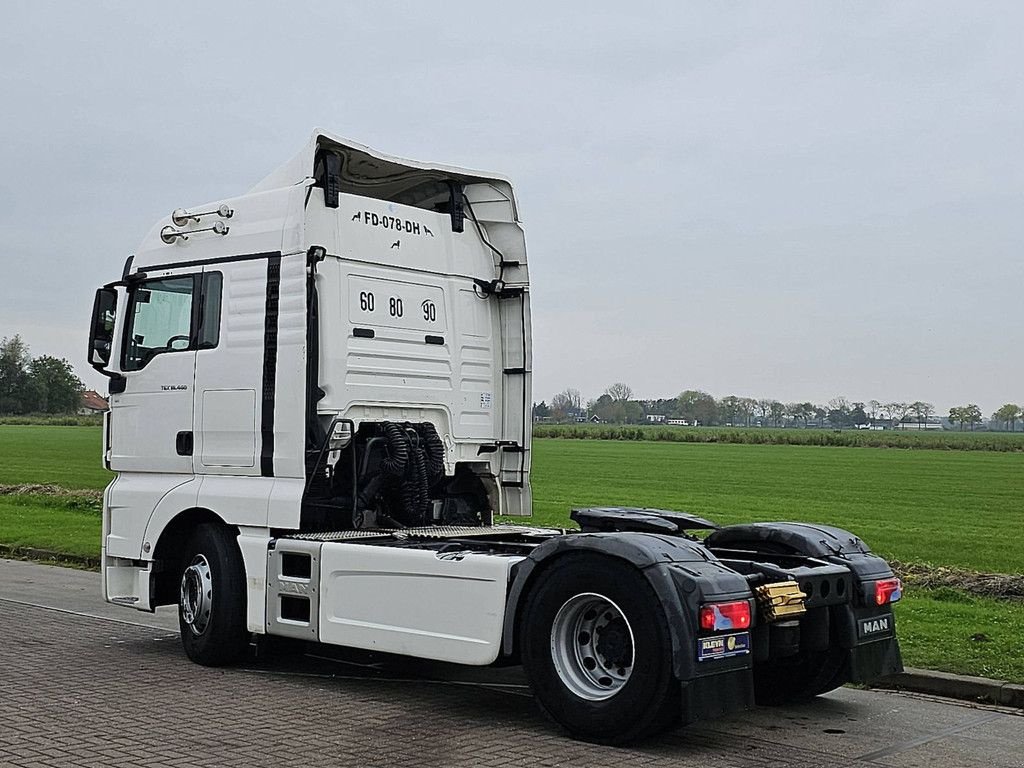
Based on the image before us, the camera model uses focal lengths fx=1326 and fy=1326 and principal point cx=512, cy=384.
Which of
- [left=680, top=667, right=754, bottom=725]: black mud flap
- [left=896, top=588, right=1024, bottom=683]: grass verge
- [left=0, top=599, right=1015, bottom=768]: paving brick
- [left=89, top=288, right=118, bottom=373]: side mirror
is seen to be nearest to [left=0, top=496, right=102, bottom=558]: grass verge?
[left=89, top=288, right=118, bottom=373]: side mirror

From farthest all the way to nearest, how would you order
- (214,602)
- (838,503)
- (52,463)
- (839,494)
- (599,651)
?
(52,463)
(839,494)
(838,503)
(214,602)
(599,651)

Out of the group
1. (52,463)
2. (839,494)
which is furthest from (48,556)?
(52,463)

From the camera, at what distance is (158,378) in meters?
10.4

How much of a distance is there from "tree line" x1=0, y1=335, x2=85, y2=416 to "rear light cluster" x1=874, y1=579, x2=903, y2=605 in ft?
325

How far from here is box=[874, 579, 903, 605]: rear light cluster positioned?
8.27 meters

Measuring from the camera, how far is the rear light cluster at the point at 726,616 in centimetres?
695

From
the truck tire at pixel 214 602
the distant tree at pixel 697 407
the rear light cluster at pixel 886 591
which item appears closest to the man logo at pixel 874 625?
the rear light cluster at pixel 886 591

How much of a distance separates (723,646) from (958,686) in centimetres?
302

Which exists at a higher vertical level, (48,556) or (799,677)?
(799,677)

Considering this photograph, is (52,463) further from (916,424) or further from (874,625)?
(916,424)

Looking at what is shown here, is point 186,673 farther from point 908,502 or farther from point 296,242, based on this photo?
point 908,502

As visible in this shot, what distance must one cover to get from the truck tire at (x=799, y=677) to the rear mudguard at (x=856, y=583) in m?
0.11

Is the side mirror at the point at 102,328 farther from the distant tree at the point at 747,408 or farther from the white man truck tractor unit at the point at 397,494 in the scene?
the distant tree at the point at 747,408

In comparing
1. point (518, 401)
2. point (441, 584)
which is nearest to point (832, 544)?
point (441, 584)
